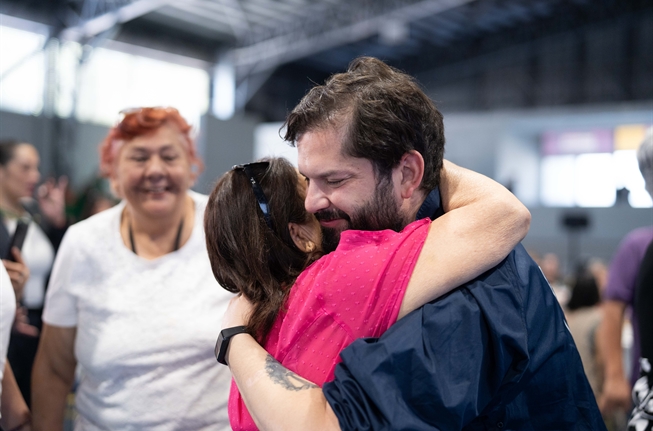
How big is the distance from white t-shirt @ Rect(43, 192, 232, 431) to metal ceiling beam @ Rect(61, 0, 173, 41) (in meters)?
10.7

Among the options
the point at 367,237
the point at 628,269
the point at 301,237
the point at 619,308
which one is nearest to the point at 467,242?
the point at 367,237

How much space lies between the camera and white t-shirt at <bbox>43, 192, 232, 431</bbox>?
5.30ft

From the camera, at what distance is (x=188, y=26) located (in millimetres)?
14289

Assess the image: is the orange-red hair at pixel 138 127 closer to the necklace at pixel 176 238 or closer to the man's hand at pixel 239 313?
the necklace at pixel 176 238

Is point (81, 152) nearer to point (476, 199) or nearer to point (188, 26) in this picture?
point (188, 26)

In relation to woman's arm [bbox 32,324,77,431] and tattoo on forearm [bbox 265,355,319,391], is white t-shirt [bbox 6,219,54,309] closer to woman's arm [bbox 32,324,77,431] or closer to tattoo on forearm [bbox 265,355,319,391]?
woman's arm [bbox 32,324,77,431]

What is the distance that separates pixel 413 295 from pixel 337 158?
271 millimetres

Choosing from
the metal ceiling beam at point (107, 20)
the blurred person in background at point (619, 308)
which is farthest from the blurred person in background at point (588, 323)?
the metal ceiling beam at point (107, 20)

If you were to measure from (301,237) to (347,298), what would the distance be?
0.30 metres

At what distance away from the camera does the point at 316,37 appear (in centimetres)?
1391

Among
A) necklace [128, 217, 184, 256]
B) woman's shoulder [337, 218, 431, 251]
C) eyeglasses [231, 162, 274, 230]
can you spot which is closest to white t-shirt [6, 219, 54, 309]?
necklace [128, 217, 184, 256]

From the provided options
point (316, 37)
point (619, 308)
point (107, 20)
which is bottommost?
point (619, 308)

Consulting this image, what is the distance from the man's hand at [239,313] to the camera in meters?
1.18

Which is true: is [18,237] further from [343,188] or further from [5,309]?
[343,188]
